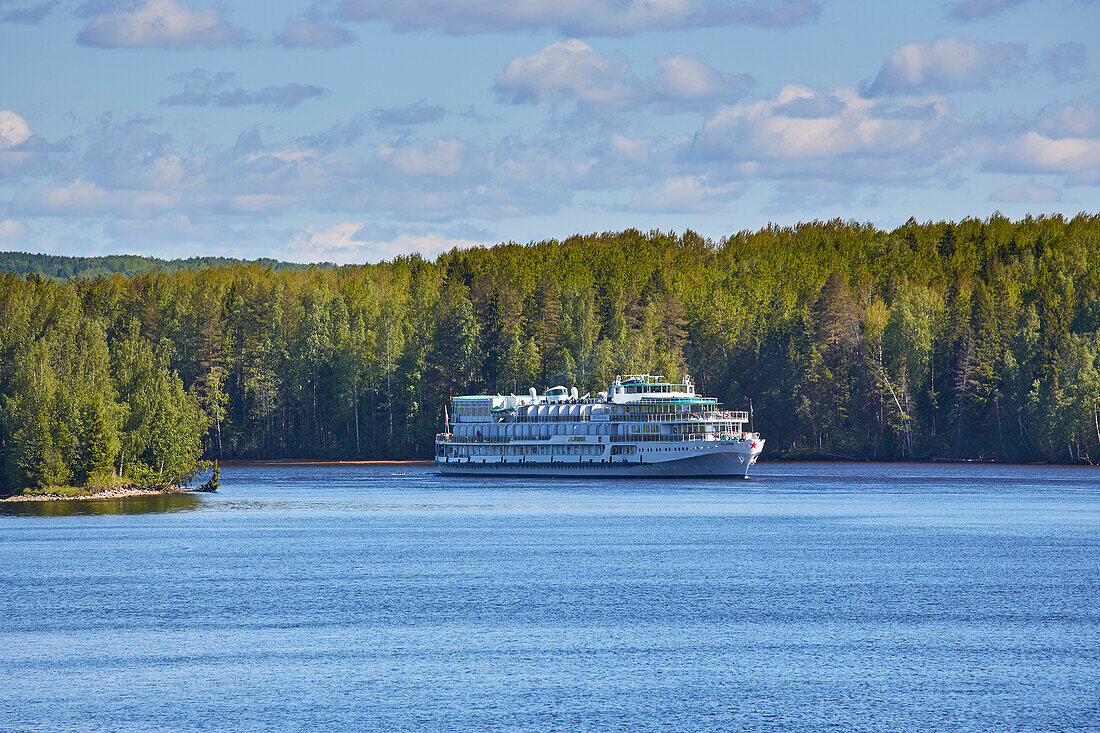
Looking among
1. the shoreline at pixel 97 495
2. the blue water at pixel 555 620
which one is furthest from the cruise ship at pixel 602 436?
the shoreline at pixel 97 495

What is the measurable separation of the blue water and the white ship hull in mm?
30814

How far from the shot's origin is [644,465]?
12675cm

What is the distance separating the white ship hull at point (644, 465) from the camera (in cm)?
12125

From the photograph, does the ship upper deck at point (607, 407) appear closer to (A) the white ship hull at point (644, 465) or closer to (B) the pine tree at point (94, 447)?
(A) the white ship hull at point (644, 465)

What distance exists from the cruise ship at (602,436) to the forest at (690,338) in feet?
63.1

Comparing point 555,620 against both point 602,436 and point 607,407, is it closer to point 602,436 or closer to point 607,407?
point 607,407

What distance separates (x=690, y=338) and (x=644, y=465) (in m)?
42.5

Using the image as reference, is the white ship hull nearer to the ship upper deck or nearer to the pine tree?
the ship upper deck

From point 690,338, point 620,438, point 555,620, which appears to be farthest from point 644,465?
point 555,620

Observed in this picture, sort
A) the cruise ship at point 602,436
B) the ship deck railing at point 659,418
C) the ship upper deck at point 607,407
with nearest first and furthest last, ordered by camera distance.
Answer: the ship deck railing at point 659,418, the cruise ship at point 602,436, the ship upper deck at point 607,407

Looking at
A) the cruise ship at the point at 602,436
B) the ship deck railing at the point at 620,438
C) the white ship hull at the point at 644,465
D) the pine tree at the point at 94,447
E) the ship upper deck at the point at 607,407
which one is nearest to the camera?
the pine tree at the point at 94,447

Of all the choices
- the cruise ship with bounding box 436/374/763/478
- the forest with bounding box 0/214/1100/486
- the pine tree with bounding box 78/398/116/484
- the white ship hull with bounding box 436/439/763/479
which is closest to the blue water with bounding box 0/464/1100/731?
the pine tree with bounding box 78/398/116/484

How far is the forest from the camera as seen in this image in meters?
144

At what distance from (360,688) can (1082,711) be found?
19.8 meters
